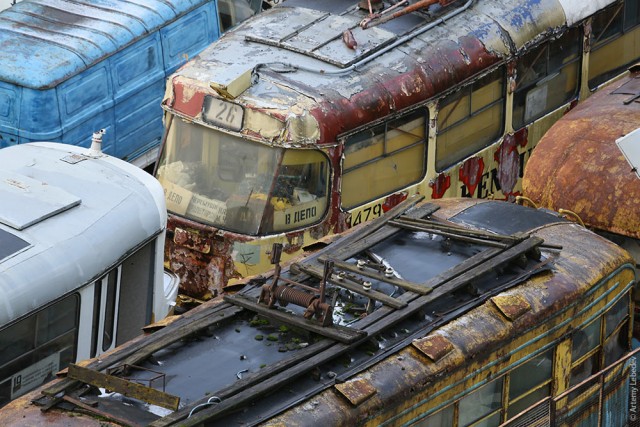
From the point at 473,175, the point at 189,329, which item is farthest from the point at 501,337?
the point at 473,175

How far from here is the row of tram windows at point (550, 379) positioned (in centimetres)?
862

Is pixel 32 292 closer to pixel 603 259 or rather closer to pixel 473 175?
pixel 603 259

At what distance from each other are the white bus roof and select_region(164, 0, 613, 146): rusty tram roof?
5.61ft

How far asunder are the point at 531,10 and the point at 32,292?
6.78 meters

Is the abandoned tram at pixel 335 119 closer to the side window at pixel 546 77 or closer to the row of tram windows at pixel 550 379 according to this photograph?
the side window at pixel 546 77

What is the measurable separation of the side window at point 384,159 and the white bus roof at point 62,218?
7.53ft

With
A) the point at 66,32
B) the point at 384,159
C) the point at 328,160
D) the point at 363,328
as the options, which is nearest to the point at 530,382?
the point at 363,328

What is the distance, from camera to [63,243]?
9.66 meters

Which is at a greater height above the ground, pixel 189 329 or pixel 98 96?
pixel 189 329

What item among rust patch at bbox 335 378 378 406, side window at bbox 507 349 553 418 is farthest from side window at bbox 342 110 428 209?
rust patch at bbox 335 378 378 406

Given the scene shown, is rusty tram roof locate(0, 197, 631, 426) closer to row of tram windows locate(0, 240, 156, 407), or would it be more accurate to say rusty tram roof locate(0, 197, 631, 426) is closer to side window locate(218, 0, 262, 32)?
row of tram windows locate(0, 240, 156, 407)

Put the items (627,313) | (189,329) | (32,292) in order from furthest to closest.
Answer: (627,313) → (32,292) → (189,329)

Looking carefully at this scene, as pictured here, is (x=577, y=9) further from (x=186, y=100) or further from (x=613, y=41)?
(x=186, y=100)

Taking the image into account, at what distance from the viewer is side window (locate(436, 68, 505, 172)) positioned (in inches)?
520
